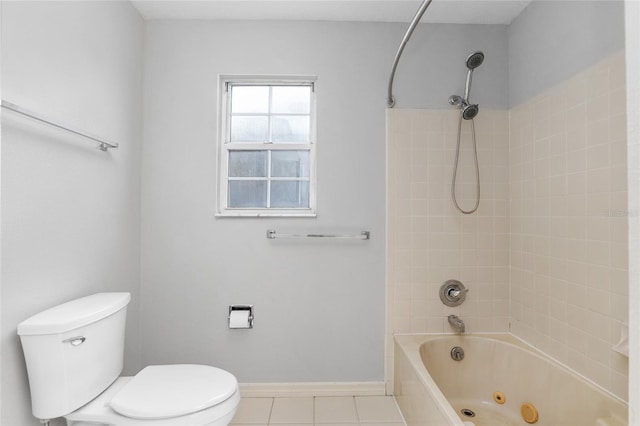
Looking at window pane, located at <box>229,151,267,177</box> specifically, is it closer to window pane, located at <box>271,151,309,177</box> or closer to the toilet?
window pane, located at <box>271,151,309,177</box>

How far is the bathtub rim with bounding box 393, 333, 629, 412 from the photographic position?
4.56 feet

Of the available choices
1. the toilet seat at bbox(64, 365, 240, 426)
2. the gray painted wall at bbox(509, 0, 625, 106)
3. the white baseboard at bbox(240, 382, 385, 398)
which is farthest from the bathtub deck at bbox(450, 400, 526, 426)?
the gray painted wall at bbox(509, 0, 625, 106)

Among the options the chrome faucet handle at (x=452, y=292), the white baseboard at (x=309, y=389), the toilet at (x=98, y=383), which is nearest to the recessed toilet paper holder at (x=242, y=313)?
the white baseboard at (x=309, y=389)

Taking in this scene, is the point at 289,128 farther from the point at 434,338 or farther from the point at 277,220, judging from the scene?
the point at 434,338

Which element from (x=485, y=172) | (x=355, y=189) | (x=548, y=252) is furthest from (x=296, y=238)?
(x=548, y=252)

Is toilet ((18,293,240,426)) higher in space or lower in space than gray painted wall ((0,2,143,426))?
lower

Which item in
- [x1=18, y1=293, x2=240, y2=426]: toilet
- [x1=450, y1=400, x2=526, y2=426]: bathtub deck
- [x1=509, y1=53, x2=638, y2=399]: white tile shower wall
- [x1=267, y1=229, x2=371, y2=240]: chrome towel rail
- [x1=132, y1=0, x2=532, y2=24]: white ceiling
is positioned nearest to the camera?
[x1=18, y1=293, x2=240, y2=426]: toilet

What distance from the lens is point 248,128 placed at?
2.08 metres

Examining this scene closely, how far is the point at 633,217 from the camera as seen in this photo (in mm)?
406

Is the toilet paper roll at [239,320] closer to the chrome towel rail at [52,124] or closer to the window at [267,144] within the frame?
the window at [267,144]

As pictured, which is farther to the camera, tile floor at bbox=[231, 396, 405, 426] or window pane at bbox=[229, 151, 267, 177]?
window pane at bbox=[229, 151, 267, 177]

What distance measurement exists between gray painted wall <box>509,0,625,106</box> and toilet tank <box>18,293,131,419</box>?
2.35 meters

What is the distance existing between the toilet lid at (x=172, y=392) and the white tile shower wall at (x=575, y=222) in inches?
61.5

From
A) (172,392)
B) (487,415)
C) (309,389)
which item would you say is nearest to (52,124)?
(172,392)
